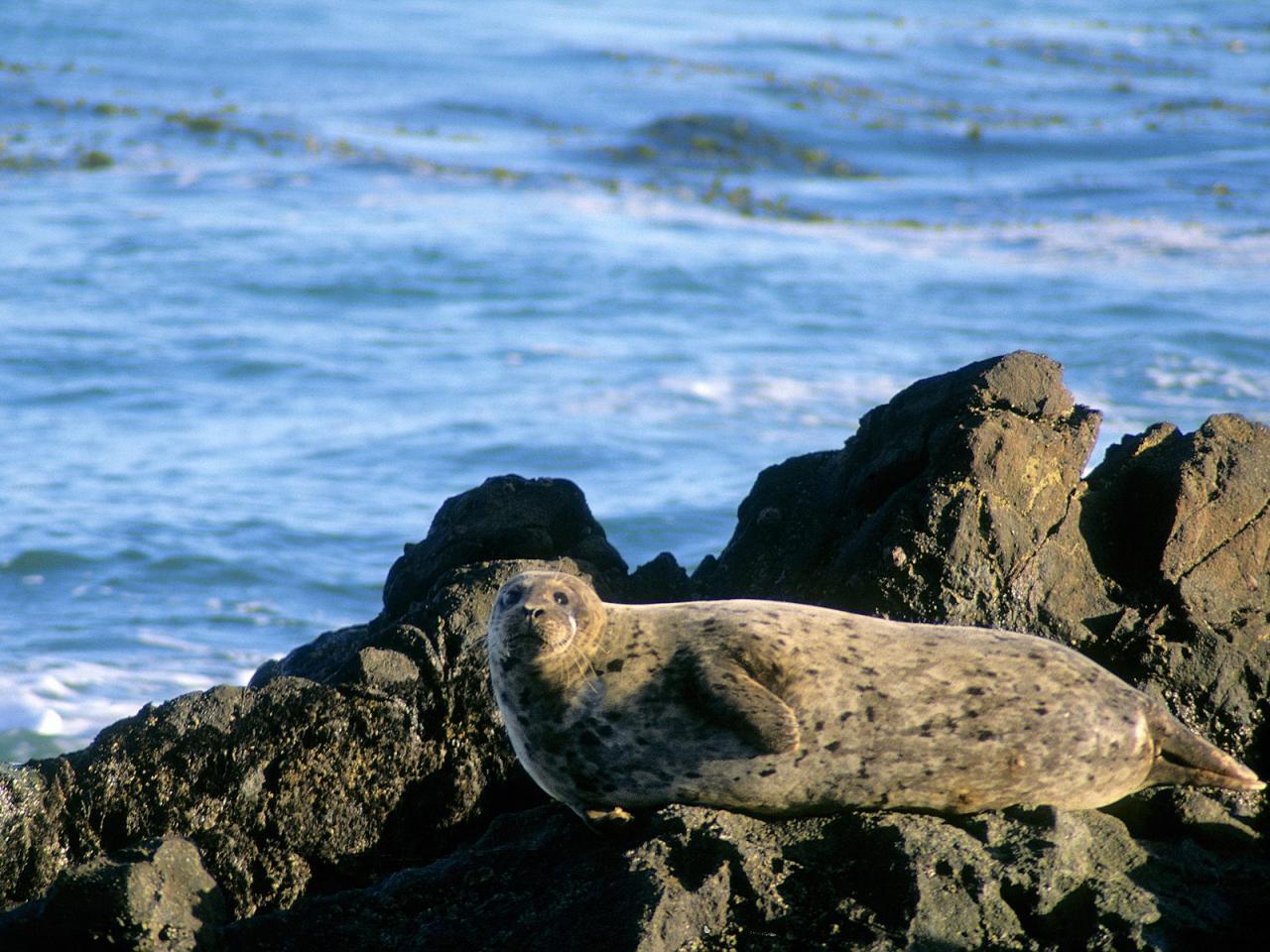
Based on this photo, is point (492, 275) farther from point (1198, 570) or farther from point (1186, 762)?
point (1186, 762)

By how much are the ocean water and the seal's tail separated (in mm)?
5520

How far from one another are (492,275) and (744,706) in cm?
1388

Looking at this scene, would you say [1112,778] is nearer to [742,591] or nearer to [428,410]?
[742,591]

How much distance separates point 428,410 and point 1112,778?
9.84 metres

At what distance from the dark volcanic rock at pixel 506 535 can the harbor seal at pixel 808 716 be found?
1352mm

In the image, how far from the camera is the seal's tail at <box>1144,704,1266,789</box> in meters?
4.89

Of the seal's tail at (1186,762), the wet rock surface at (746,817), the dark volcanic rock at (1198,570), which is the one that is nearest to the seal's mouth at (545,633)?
the wet rock surface at (746,817)

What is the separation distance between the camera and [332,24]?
104 ft

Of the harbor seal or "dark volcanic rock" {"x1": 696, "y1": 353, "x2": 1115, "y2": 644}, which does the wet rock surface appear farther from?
the harbor seal

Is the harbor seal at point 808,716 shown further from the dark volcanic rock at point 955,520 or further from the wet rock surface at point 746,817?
the dark volcanic rock at point 955,520

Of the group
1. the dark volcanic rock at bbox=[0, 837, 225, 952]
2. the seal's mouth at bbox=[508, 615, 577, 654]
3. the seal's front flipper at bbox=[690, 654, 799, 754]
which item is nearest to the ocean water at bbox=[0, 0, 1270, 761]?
the dark volcanic rock at bbox=[0, 837, 225, 952]

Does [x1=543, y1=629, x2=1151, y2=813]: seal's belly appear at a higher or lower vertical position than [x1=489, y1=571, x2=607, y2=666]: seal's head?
lower

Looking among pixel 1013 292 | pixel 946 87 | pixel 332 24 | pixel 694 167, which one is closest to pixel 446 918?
pixel 1013 292

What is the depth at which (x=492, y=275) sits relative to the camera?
18000 mm
